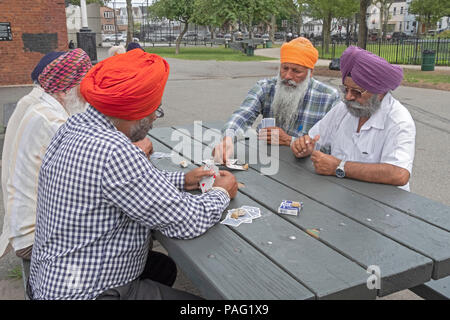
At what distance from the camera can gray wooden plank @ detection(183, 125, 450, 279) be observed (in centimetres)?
184

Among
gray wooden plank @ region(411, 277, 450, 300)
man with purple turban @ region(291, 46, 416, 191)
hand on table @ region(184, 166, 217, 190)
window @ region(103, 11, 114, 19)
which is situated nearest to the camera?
gray wooden plank @ region(411, 277, 450, 300)

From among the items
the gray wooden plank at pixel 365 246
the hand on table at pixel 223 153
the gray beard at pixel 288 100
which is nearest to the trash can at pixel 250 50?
the gray beard at pixel 288 100

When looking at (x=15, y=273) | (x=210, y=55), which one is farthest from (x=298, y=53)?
(x=210, y=55)

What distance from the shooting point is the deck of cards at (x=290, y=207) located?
2182mm

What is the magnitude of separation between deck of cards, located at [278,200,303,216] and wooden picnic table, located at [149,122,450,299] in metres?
0.04

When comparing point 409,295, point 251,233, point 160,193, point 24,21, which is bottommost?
point 409,295

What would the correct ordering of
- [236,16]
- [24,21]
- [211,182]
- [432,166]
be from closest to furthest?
[211,182] → [432,166] → [24,21] → [236,16]

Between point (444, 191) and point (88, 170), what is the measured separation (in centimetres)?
460

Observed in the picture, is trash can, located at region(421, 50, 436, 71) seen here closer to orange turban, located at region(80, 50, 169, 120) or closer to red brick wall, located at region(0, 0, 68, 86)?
red brick wall, located at region(0, 0, 68, 86)

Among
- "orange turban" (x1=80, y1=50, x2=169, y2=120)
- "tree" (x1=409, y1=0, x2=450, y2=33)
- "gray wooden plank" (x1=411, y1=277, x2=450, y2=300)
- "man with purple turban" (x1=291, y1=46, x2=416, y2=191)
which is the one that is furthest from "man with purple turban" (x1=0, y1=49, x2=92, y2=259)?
"tree" (x1=409, y1=0, x2=450, y2=33)

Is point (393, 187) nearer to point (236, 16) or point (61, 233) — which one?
point (61, 233)

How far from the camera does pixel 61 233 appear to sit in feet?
5.97
